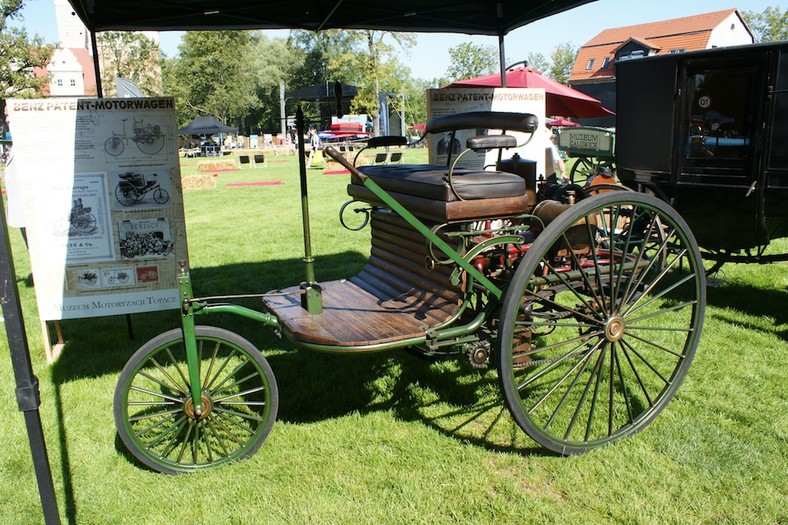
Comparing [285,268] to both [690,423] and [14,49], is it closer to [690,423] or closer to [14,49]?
[690,423]

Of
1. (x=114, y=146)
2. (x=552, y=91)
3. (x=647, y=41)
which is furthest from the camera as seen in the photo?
(x=647, y=41)

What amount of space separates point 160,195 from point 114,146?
0.44 m

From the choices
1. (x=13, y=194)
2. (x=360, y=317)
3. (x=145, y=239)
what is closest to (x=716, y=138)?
(x=360, y=317)

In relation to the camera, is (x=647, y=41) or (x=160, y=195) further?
(x=647, y=41)

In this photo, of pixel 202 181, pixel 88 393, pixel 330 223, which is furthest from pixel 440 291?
pixel 202 181

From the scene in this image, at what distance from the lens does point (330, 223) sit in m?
10.1

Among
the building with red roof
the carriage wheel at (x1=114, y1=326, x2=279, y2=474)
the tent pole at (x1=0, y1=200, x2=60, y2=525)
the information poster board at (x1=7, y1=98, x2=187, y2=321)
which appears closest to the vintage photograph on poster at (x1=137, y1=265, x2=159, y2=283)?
the information poster board at (x1=7, y1=98, x2=187, y2=321)

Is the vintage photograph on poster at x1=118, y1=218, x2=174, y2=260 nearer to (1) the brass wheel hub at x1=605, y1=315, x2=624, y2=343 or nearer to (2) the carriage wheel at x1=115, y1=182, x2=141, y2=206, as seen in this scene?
(2) the carriage wheel at x1=115, y1=182, x2=141, y2=206

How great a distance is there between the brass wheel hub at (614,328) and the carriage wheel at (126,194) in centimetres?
320

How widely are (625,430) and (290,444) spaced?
68.0 inches

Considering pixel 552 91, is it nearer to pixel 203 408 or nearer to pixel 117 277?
pixel 117 277

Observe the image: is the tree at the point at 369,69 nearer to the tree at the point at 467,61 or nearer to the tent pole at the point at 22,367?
the tree at the point at 467,61

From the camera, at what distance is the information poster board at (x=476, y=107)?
226 inches

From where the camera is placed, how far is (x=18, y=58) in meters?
39.4
